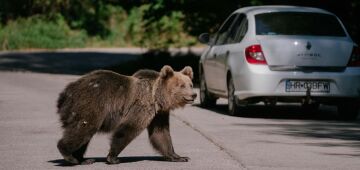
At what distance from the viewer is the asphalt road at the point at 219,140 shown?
1031cm

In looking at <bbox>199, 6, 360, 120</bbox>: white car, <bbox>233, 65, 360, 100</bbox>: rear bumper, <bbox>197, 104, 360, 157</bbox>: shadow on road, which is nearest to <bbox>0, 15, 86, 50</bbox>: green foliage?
<bbox>197, 104, 360, 157</bbox>: shadow on road

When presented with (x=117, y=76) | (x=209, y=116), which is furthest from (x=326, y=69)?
(x=117, y=76)

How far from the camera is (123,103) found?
10.1 m

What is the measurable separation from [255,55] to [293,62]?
0.59 metres

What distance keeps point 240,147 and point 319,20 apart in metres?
5.12

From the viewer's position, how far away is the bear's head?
9852 millimetres

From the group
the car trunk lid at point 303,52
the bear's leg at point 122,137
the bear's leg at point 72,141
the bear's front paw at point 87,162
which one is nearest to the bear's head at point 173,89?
the bear's leg at point 122,137

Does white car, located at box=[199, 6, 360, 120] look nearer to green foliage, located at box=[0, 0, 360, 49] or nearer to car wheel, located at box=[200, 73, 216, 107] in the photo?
car wheel, located at box=[200, 73, 216, 107]

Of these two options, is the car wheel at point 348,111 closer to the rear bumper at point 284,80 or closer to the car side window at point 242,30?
the rear bumper at point 284,80

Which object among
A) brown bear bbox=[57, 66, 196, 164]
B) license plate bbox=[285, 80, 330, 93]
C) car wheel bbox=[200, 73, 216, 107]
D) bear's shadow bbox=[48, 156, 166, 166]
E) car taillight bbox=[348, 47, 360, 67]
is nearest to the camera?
brown bear bbox=[57, 66, 196, 164]

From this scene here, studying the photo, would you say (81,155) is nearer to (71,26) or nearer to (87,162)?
(87,162)

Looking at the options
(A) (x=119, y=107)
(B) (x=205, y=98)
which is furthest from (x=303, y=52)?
(A) (x=119, y=107)

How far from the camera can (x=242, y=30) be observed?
16.4 metres

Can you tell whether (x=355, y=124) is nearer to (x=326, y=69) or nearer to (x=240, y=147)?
(x=326, y=69)
